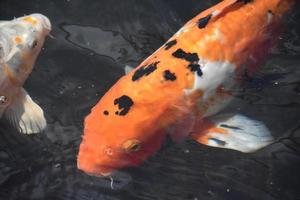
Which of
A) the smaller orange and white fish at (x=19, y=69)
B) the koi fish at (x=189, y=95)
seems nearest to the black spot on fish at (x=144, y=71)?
the koi fish at (x=189, y=95)

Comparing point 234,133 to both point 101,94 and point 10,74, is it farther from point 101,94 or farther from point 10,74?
point 10,74

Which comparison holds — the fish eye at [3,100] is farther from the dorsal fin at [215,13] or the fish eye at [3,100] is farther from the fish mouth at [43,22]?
the dorsal fin at [215,13]

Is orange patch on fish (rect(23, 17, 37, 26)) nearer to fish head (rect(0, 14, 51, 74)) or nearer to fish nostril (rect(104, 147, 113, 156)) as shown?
fish head (rect(0, 14, 51, 74))

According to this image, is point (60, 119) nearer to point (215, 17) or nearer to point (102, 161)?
point (102, 161)

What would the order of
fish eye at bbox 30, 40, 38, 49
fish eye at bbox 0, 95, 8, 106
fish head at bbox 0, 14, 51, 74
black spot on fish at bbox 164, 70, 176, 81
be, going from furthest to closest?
fish eye at bbox 30, 40, 38, 49
fish head at bbox 0, 14, 51, 74
fish eye at bbox 0, 95, 8, 106
black spot on fish at bbox 164, 70, 176, 81

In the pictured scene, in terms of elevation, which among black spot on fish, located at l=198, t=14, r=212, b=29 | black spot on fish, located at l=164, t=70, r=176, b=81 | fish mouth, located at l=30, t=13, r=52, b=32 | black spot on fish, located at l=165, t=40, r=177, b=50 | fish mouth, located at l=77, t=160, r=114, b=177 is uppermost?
black spot on fish, located at l=198, t=14, r=212, b=29

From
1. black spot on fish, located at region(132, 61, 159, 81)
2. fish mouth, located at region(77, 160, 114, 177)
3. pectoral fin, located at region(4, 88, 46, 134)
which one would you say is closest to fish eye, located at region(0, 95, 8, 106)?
pectoral fin, located at region(4, 88, 46, 134)
